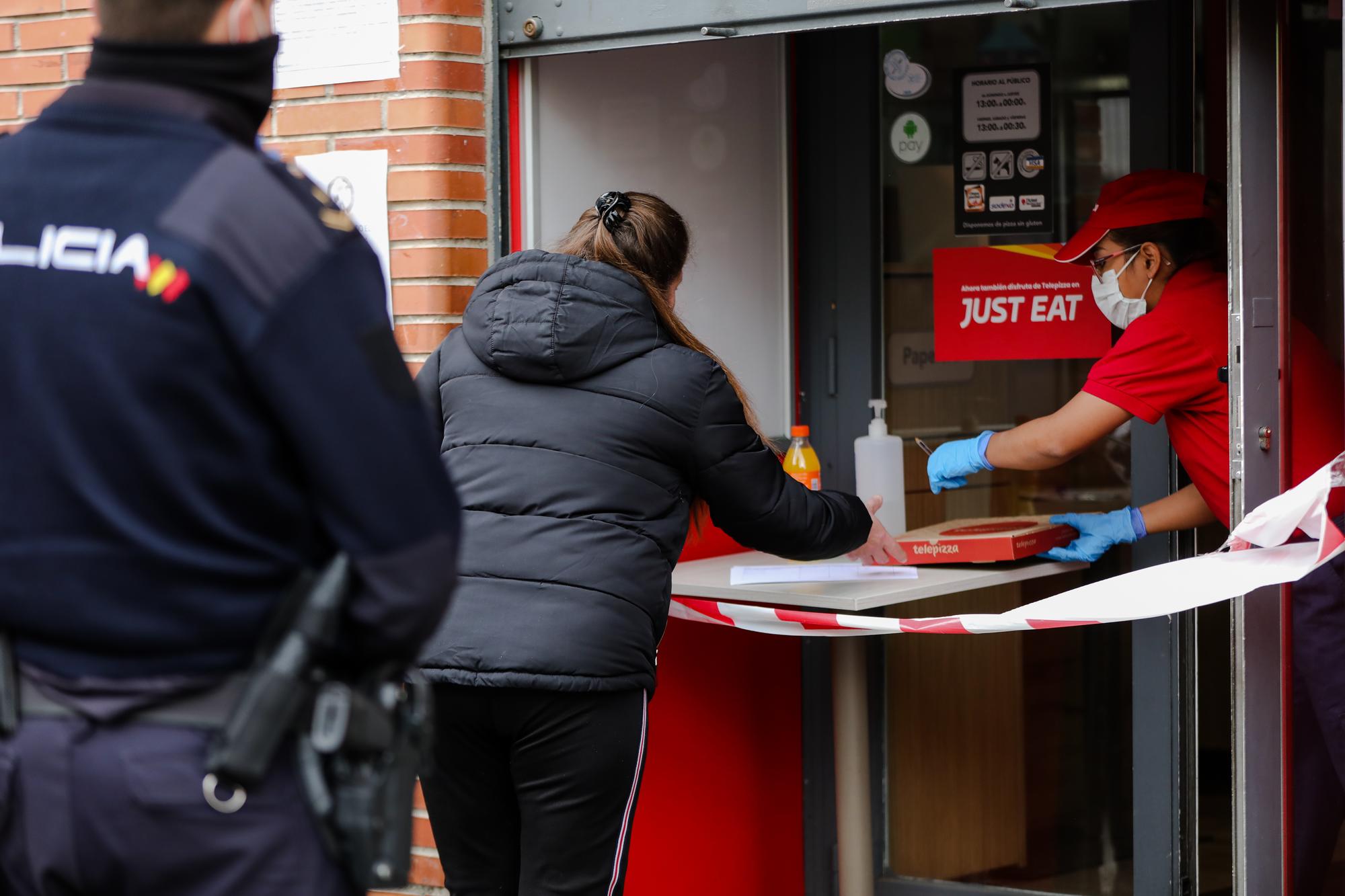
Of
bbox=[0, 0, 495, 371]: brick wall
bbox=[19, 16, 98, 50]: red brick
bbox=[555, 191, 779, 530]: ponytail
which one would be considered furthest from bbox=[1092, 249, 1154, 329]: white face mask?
bbox=[19, 16, 98, 50]: red brick

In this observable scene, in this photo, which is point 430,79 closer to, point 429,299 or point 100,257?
point 429,299

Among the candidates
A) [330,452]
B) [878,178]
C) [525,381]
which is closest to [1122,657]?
[878,178]

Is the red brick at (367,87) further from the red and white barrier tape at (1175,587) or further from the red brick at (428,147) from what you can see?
the red and white barrier tape at (1175,587)

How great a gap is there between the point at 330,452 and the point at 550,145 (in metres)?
2.23

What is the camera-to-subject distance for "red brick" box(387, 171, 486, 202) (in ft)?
11.6

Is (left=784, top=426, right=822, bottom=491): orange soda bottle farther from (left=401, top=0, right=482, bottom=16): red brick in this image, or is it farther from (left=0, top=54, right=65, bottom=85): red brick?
(left=0, top=54, right=65, bottom=85): red brick

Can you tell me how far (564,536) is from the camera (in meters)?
2.77

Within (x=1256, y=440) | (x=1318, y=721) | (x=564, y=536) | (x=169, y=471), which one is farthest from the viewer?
(x=1318, y=721)

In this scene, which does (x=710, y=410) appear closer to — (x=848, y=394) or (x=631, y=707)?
(x=631, y=707)

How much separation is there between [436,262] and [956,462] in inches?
49.9

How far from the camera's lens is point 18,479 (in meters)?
1.65

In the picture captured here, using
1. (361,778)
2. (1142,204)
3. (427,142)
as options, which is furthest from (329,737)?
(1142,204)

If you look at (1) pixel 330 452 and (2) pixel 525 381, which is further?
(2) pixel 525 381

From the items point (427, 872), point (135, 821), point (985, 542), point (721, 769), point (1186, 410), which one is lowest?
point (427, 872)
